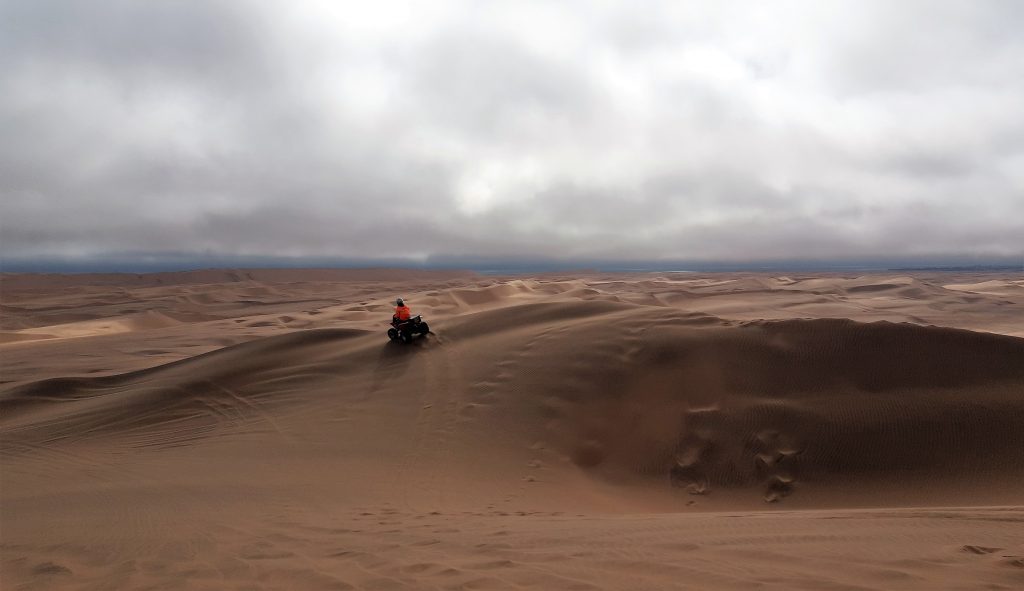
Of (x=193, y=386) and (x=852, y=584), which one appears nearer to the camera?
(x=852, y=584)

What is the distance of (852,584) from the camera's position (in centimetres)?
345

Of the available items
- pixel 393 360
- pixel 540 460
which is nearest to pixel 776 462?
pixel 540 460

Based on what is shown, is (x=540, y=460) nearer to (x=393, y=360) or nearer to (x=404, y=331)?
(x=393, y=360)

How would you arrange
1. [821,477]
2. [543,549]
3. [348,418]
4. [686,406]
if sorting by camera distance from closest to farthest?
[543,549], [821,477], [686,406], [348,418]

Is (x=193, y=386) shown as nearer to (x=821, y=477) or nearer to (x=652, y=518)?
(x=652, y=518)

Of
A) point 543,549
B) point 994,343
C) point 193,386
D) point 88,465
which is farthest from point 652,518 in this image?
point 193,386

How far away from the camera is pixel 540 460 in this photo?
7719 mm

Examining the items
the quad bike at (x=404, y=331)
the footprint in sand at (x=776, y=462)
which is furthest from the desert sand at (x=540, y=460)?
the quad bike at (x=404, y=331)

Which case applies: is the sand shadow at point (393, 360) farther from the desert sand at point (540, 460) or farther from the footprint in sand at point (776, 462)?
the footprint in sand at point (776, 462)

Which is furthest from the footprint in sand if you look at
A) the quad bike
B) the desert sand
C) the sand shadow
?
the quad bike

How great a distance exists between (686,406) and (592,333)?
3.02m

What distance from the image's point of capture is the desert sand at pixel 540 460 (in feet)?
13.4

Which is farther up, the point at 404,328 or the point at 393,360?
the point at 404,328

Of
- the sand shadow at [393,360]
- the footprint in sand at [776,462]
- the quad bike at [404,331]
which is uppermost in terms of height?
the quad bike at [404,331]
